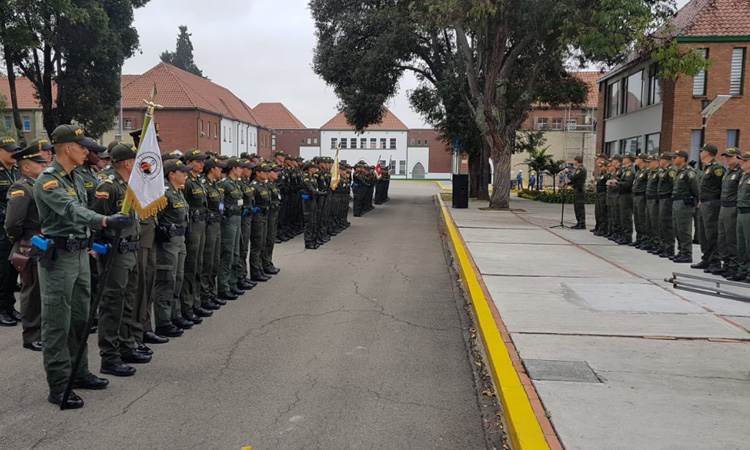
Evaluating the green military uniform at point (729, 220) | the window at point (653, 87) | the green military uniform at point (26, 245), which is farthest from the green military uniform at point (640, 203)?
the window at point (653, 87)

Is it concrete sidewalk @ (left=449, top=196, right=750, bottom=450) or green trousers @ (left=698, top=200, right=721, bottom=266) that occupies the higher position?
green trousers @ (left=698, top=200, right=721, bottom=266)

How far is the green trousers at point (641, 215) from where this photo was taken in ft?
44.3

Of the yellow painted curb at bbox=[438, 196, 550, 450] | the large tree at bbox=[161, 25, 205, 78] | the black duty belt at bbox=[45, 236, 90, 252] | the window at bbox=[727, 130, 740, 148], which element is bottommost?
the yellow painted curb at bbox=[438, 196, 550, 450]

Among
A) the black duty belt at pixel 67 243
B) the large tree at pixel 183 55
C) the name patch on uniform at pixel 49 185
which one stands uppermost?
the large tree at pixel 183 55

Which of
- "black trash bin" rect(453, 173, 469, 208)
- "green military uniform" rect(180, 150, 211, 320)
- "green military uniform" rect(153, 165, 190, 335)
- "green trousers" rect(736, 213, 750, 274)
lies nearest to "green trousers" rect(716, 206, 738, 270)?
"green trousers" rect(736, 213, 750, 274)

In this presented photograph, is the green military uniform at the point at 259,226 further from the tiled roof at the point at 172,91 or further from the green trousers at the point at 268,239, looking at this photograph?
the tiled roof at the point at 172,91

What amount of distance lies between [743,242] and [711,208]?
1.25 metres

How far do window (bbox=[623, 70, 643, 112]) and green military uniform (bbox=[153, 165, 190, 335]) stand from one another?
86.8 feet

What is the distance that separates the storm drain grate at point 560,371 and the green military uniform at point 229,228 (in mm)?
4424

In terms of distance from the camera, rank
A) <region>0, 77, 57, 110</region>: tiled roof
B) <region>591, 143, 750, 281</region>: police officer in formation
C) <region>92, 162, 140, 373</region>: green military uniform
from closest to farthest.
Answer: <region>92, 162, 140, 373</region>: green military uniform, <region>591, 143, 750, 281</region>: police officer in formation, <region>0, 77, 57, 110</region>: tiled roof

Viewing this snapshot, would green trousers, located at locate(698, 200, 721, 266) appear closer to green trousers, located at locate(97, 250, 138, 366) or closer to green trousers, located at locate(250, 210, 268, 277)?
green trousers, located at locate(250, 210, 268, 277)

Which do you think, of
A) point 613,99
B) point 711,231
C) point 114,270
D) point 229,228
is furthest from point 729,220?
point 613,99

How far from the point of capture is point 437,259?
12836 millimetres

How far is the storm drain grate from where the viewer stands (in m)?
5.15
